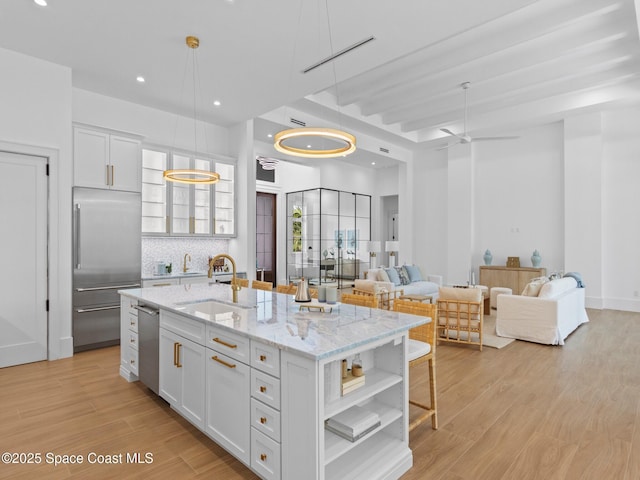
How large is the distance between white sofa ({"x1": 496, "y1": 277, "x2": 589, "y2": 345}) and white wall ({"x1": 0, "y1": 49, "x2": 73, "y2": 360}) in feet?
19.7

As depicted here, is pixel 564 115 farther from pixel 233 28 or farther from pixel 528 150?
pixel 233 28

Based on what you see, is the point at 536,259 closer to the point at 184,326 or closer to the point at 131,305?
the point at 184,326

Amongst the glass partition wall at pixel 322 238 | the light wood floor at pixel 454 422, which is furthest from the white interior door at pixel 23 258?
the glass partition wall at pixel 322 238

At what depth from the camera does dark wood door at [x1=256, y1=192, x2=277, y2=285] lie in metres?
10.2

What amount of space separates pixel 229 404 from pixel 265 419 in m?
0.38

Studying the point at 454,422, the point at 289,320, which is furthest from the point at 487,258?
the point at 289,320

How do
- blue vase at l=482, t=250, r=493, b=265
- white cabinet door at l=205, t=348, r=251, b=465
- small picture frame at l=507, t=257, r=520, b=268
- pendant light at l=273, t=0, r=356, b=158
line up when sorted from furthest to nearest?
blue vase at l=482, t=250, r=493, b=265 < small picture frame at l=507, t=257, r=520, b=268 < pendant light at l=273, t=0, r=356, b=158 < white cabinet door at l=205, t=348, r=251, b=465

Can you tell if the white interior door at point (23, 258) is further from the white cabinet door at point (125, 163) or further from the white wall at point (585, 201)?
the white wall at point (585, 201)

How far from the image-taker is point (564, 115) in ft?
25.5

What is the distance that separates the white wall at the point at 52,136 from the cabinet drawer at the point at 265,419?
3.81 meters

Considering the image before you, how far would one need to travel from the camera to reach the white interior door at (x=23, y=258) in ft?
14.0

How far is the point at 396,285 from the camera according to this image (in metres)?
7.33

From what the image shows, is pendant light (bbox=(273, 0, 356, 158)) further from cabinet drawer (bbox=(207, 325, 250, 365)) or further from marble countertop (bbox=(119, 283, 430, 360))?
cabinet drawer (bbox=(207, 325, 250, 365))

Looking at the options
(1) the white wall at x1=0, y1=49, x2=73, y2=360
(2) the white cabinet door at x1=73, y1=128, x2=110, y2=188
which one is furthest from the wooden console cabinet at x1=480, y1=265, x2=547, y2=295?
(1) the white wall at x1=0, y1=49, x2=73, y2=360
